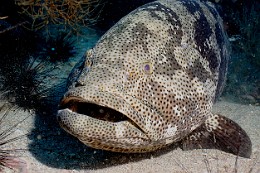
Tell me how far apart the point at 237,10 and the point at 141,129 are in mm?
6898

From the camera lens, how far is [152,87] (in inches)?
127

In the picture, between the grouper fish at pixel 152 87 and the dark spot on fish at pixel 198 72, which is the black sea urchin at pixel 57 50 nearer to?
the grouper fish at pixel 152 87

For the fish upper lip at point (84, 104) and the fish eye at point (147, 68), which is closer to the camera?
the fish upper lip at point (84, 104)

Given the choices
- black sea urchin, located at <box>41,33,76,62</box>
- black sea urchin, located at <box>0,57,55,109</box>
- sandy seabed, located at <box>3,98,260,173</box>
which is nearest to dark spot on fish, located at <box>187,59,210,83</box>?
sandy seabed, located at <box>3,98,260,173</box>

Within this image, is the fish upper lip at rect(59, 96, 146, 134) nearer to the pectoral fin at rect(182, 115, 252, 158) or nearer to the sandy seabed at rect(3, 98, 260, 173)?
the sandy seabed at rect(3, 98, 260, 173)

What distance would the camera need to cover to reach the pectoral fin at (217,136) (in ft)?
12.7

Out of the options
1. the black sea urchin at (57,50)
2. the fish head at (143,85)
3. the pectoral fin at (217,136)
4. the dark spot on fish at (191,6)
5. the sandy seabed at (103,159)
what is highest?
the dark spot on fish at (191,6)

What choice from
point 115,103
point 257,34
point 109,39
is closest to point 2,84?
point 109,39

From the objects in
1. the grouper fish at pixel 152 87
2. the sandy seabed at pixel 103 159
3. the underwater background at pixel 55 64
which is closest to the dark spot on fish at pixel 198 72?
the grouper fish at pixel 152 87

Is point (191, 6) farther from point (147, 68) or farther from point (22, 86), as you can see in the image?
point (22, 86)

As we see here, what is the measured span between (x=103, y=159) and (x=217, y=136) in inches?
62.6

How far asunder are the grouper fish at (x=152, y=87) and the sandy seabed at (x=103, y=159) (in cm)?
21

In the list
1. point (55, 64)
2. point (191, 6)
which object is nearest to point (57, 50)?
point (55, 64)

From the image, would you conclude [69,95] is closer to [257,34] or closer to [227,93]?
[227,93]
